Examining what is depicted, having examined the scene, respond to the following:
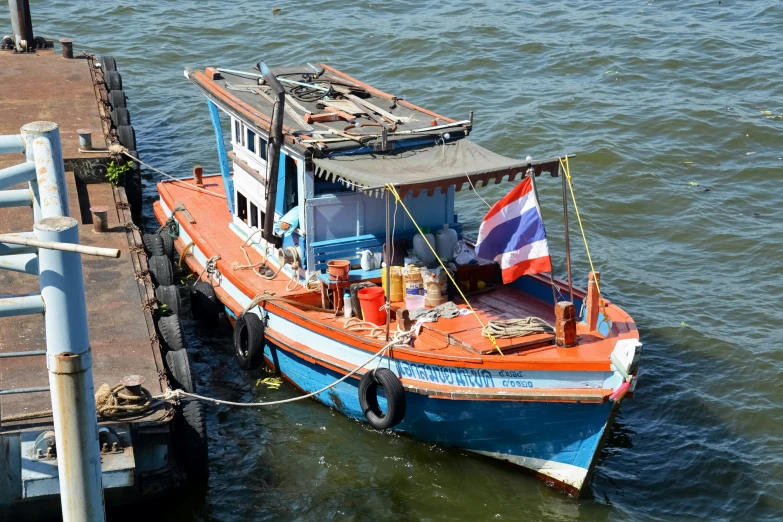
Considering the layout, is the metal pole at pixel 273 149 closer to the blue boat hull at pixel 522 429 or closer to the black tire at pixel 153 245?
the blue boat hull at pixel 522 429

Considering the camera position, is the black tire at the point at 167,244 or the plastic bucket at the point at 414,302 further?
the black tire at the point at 167,244

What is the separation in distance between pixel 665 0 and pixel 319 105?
16.4m

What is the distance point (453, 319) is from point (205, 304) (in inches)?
155

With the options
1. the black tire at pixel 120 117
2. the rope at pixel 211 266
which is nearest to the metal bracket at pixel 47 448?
the rope at pixel 211 266

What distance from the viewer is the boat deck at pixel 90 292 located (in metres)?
9.26

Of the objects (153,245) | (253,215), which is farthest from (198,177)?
(253,215)

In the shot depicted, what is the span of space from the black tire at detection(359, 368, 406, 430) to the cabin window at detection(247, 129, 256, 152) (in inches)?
154

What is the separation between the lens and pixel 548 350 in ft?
33.2

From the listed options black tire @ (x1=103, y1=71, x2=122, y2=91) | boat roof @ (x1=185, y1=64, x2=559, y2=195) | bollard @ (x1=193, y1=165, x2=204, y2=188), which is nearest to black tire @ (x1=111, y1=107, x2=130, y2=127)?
black tire @ (x1=103, y1=71, x2=122, y2=91)

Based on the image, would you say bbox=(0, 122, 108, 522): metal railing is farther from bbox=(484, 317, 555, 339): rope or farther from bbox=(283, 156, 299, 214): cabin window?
bbox=(283, 156, 299, 214): cabin window

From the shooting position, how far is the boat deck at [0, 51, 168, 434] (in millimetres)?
9258

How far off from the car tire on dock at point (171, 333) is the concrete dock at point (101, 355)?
9.3 inches

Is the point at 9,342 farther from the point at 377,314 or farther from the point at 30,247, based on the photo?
the point at 30,247

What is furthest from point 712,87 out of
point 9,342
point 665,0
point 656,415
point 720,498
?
point 9,342
